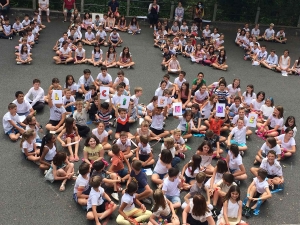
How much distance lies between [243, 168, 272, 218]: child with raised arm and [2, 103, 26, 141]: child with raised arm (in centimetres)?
543

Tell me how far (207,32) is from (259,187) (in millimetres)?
12106

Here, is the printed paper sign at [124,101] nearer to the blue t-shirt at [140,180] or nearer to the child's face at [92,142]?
the child's face at [92,142]

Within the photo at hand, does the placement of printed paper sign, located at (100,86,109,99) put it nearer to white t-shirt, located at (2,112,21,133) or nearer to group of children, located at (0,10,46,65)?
white t-shirt, located at (2,112,21,133)

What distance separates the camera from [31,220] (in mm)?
6297

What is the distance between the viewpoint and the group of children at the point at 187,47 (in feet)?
46.2

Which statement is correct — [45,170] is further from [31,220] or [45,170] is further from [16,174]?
[31,220]

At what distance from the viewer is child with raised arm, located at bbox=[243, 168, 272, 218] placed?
6.95 metres

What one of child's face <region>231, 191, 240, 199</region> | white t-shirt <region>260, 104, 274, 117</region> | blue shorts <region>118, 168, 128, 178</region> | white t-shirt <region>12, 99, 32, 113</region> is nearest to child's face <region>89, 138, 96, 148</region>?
blue shorts <region>118, 168, 128, 178</region>

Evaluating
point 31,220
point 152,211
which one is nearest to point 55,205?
point 31,220

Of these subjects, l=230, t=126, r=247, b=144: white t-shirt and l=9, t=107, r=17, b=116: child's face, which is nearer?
l=9, t=107, r=17, b=116: child's face

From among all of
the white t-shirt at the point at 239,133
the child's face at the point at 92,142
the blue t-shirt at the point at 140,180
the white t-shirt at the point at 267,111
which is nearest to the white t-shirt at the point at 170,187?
the blue t-shirt at the point at 140,180

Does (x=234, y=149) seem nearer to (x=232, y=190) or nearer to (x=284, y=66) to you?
(x=232, y=190)

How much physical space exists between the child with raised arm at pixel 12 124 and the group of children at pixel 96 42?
5.20 metres

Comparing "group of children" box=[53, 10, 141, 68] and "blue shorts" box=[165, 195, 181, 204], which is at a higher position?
"group of children" box=[53, 10, 141, 68]
